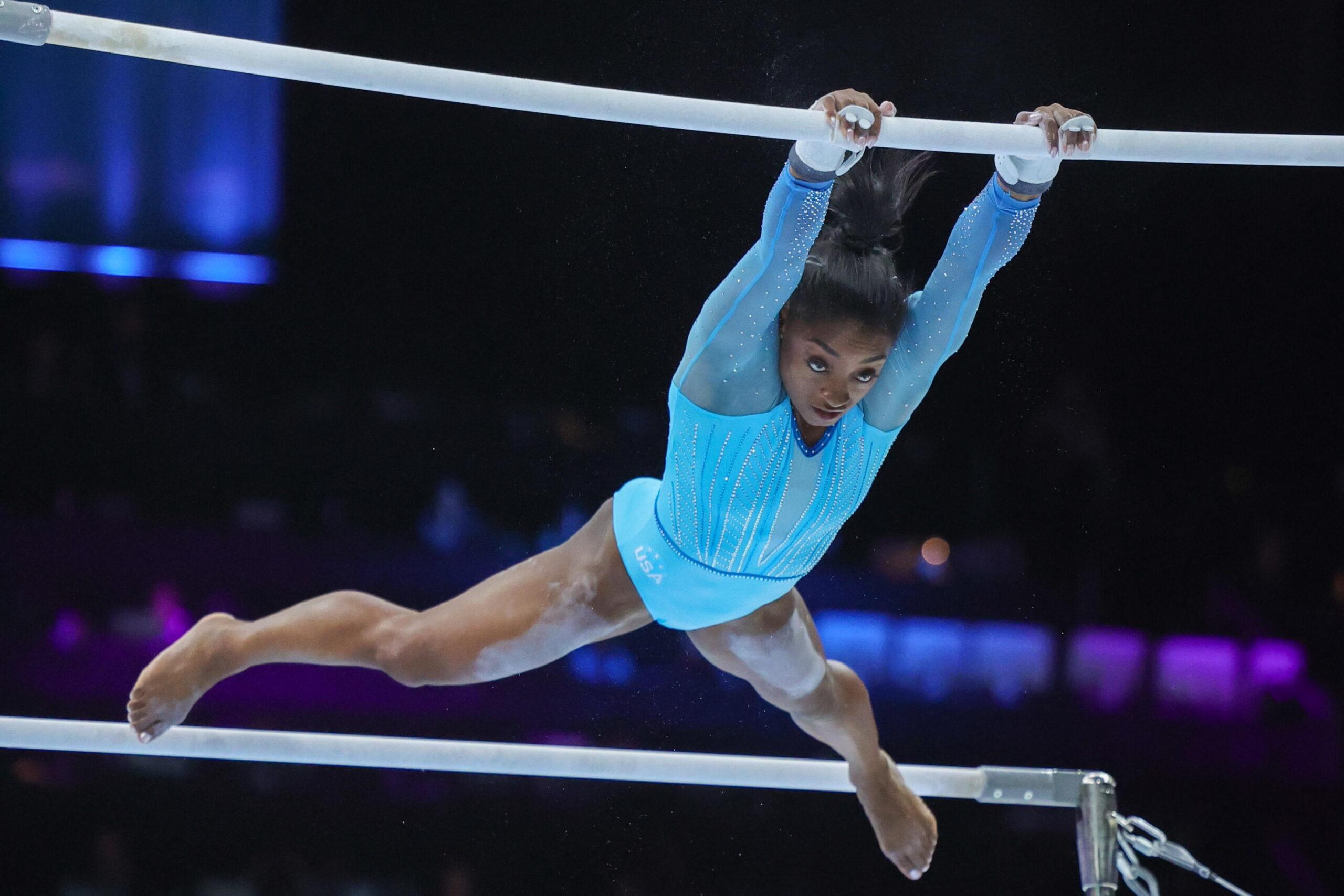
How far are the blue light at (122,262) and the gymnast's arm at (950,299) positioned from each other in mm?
2901

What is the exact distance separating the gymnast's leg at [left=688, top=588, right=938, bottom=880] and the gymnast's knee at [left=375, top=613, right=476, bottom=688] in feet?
1.70

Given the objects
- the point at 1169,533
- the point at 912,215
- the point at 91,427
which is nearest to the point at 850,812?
the point at 1169,533

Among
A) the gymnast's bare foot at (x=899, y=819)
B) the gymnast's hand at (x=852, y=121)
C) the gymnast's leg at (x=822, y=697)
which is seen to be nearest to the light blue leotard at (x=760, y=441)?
the gymnast's leg at (x=822, y=697)

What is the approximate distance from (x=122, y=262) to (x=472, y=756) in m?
2.52

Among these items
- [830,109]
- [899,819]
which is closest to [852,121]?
[830,109]

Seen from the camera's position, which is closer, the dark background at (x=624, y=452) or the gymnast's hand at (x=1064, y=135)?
the gymnast's hand at (x=1064, y=135)

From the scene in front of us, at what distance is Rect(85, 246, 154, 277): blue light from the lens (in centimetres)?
415

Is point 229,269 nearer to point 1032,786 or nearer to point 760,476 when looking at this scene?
point 760,476

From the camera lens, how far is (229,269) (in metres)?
4.11

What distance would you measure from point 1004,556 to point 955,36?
1.73m

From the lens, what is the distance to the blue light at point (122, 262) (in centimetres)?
415

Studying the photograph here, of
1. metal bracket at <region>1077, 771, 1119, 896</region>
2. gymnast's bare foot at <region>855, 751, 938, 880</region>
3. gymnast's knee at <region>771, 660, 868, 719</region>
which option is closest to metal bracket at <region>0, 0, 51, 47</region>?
gymnast's knee at <region>771, 660, 868, 719</region>

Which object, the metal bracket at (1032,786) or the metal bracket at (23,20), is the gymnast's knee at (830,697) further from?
the metal bracket at (23,20)

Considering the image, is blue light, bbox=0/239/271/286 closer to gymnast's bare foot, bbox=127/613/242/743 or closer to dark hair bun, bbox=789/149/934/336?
gymnast's bare foot, bbox=127/613/242/743
